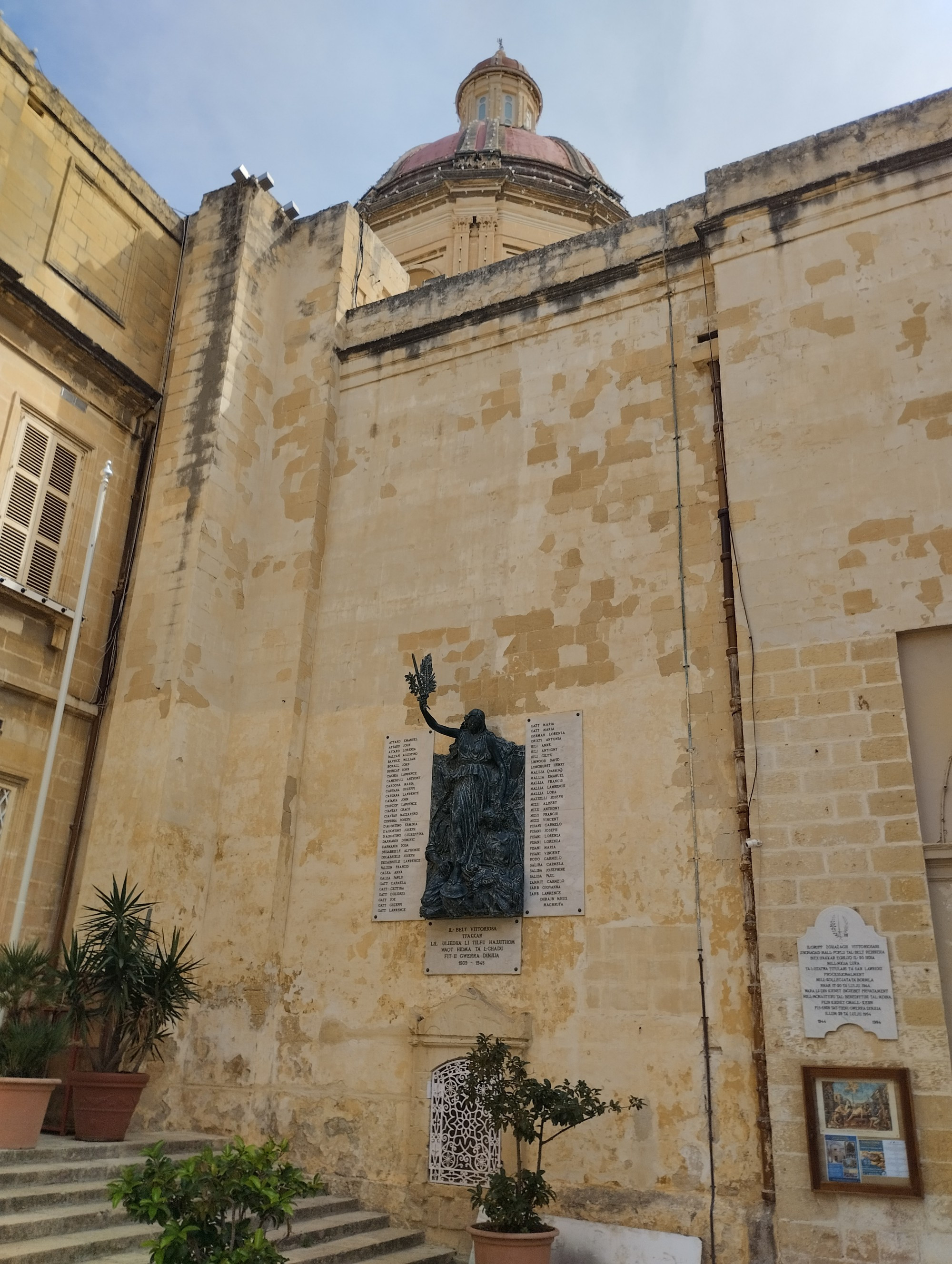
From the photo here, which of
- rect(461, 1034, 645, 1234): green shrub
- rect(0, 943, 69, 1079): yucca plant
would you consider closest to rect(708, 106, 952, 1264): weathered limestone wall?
rect(461, 1034, 645, 1234): green shrub

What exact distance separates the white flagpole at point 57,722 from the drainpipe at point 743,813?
502 cm

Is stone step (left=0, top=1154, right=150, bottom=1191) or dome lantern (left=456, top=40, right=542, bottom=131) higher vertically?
dome lantern (left=456, top=40, right=542, bottom=131)

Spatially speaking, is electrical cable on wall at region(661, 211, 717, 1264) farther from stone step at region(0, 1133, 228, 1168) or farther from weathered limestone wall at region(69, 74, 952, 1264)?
stone step at region(0, 1133, 228, 1168)

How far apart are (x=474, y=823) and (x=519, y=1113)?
7.74ft

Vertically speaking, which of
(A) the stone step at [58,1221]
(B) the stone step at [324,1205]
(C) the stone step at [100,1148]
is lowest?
(B) the stone step at [324,1205]

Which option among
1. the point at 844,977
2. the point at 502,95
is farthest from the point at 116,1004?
the point at 502,95

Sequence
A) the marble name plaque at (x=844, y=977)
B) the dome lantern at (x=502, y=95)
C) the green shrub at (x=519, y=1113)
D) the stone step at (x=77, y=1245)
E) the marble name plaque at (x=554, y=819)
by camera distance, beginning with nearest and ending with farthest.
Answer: the stone step at (x=77, y=1245)
the green shrub at (x=519, y=1113)
the marble name plaque at (x=844, y=977)
the marble name plaque at (x=554, y=819)
the dome lantern at (x=502, y=95)

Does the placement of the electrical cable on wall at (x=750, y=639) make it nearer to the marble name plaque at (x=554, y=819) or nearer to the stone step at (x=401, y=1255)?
the marble name plaque at (x=554, y=819)

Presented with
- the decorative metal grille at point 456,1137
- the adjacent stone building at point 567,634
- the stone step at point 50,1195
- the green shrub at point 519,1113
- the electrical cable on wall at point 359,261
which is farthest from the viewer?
the electrical cable on wall at point 359,261

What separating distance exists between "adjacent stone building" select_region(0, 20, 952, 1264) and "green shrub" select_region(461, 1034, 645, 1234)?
33.6 inches

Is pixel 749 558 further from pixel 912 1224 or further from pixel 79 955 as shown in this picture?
pixel 79 955

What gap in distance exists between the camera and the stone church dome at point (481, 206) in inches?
722

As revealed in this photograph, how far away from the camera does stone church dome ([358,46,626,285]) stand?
18344mm

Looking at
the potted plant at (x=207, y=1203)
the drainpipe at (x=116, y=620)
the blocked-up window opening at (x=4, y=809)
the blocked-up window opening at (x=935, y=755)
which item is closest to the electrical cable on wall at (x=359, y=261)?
the drainpipe at (x=116, y=620)
